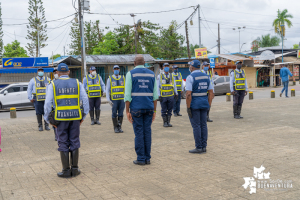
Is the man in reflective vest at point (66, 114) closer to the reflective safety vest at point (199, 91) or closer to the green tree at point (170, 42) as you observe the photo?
the reflective safety vest at point (199, 91)

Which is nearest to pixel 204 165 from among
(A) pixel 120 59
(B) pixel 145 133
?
(B) pixel 145 133

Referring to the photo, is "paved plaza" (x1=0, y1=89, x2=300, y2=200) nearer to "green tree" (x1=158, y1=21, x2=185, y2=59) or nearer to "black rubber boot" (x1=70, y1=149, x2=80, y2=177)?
"black rubber boot" (x1=70, y1=149, x2=80, y2=177)

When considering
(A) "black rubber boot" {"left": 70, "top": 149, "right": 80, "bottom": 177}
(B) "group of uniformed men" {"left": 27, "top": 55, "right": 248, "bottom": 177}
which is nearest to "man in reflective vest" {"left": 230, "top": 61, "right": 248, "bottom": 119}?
(B) "group of uniformed men" {"left": 27, "top": 55, "right": 248, "bottom": 177}

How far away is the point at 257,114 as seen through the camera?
1149 centimetres

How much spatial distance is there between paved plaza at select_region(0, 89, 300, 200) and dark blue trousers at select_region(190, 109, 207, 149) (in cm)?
27

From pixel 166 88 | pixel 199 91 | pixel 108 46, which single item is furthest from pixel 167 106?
pixel 108 46

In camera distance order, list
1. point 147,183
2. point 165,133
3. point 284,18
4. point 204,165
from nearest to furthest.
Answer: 1. point 147,183
2. point 204,165
3. point 165,133
4. point 284,18

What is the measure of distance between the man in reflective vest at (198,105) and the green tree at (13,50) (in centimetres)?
4085

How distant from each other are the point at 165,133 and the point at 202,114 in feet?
8.04

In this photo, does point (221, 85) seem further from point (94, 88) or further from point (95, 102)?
point (94, 88)

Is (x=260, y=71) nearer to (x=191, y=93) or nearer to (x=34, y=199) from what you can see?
(x=191, y=93)

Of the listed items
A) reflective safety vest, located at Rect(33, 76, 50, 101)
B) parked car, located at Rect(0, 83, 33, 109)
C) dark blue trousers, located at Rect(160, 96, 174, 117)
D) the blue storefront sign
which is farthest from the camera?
the blue storefront sign

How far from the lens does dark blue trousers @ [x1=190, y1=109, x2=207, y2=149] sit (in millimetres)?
6250

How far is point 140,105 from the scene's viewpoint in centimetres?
548
